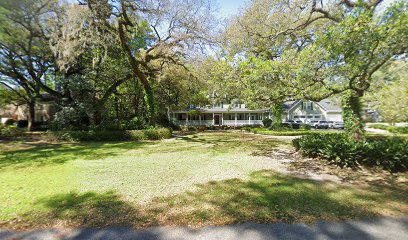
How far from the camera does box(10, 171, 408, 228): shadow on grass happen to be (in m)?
3.71

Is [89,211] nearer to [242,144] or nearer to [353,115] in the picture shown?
[353,115]

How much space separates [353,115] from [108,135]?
16.3m

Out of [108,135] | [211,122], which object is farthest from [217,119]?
[108,135]

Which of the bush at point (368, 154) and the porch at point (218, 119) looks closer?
the bush at point (368, 154)

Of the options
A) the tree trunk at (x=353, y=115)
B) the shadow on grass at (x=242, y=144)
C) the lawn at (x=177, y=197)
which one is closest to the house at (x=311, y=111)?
the shadow on grass at (x=242, y=144)

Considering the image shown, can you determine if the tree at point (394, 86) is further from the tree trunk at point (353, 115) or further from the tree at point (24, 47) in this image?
the tree at point (24, 47)

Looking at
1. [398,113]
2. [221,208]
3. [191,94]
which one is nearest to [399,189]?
[221,208]

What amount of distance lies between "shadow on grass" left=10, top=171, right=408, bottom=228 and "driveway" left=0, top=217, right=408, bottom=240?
184 mm

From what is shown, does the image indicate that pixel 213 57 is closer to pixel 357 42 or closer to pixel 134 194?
pixel 357 42

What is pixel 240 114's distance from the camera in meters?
35.4

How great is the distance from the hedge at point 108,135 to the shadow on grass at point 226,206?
1183cm

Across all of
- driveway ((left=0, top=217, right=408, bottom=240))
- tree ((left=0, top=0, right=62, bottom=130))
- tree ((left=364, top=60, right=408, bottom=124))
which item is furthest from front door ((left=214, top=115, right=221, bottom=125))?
driveway ((left=0, top=217, right=408, bottom=240))

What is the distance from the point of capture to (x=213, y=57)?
52.8 feet

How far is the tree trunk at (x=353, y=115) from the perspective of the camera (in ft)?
28.8
